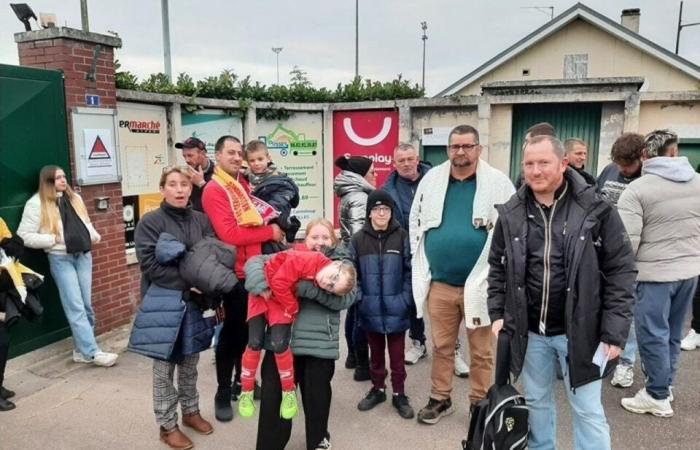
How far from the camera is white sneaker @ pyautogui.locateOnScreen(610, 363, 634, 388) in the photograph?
4.21 metres

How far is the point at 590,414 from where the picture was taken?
2625 mm

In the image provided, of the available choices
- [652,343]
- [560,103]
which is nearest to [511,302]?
[652,343]

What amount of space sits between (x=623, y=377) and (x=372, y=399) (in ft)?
6.89

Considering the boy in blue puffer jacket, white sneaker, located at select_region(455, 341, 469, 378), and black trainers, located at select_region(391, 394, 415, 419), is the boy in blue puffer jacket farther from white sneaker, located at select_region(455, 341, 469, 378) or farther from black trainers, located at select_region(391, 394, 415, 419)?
white sneaker, located at select_region(455, 341, 469, 378)

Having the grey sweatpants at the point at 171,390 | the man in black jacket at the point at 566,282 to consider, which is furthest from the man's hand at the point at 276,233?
the man in black jacket at the point at 566,282

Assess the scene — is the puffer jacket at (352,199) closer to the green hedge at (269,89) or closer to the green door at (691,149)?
the green hedge at (269,89)

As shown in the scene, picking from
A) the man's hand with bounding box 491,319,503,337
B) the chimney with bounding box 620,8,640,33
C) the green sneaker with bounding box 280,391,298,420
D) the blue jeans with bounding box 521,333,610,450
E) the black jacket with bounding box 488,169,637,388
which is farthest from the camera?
the chimney with bounding box 620,8,640,33

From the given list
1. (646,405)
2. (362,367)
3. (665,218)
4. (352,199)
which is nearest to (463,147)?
(352,199)

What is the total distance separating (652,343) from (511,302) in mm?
1679

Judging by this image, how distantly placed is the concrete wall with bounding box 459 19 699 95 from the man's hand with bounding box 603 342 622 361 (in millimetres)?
18509

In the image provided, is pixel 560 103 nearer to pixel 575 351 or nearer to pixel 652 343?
pixel 652 343

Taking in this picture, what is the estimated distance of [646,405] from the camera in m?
3.79

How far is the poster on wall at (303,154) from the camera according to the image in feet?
27.4

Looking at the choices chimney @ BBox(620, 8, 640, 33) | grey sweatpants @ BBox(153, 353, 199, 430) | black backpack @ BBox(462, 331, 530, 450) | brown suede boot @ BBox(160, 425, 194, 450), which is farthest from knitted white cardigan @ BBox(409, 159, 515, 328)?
chimney @ BBox(620, 8, 640, 33)
